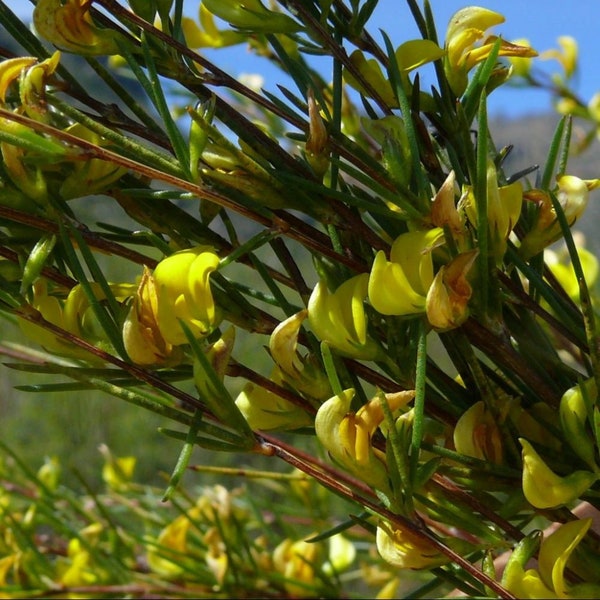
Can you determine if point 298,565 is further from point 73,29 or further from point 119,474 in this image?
point 73,29

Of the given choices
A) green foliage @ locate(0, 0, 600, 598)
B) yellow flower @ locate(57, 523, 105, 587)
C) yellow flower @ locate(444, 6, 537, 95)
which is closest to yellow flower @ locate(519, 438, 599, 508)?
green foliage @ locate(0, 0, 600, 598)

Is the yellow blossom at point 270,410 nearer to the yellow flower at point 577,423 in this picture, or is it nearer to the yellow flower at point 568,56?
the yellow flower at point 577,423

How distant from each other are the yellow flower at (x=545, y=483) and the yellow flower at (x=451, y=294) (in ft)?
0.10

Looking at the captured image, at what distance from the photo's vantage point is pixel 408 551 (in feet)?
0.60

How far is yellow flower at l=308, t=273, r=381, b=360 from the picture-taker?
0.18m

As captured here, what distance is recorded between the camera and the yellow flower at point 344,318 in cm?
18

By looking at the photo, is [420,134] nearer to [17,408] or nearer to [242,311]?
[242,311]

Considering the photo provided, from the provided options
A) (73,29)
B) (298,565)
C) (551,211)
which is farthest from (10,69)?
(298,565)

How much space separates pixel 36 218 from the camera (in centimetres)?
18

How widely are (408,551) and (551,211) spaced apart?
0.09 meters

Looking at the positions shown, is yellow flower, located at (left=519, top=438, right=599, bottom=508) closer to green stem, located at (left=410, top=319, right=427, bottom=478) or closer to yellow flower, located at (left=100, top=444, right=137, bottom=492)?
A: green stem, located at (left=410, top=319, right=427, bottom=478)

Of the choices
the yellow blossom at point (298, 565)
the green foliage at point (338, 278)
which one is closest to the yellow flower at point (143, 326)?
the green foliage at point (338, 278)

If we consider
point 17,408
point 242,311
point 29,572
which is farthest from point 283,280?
point 17,408

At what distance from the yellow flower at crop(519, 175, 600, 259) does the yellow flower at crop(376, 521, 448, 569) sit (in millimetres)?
78
